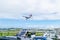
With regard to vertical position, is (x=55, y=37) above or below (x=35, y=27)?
below

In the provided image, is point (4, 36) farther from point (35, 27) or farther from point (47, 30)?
point (47, 30)

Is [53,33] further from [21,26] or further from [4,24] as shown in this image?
[4,24]

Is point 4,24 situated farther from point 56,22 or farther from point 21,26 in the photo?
point 56,22

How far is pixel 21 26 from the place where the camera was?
11.7ft

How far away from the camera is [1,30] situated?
356 centimetres

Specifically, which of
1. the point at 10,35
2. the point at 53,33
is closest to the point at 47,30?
the point at 53,33

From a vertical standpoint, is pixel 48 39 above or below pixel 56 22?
below

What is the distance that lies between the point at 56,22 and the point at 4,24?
1.01m

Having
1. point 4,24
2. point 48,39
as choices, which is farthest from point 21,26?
point 48,39

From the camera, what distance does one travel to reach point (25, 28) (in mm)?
3578

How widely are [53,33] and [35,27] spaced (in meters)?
0.38

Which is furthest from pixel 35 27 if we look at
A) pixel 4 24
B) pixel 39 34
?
pixel 4 24

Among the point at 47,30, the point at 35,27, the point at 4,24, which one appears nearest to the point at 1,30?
the point at 4,24

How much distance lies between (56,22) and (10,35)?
3.03ft
